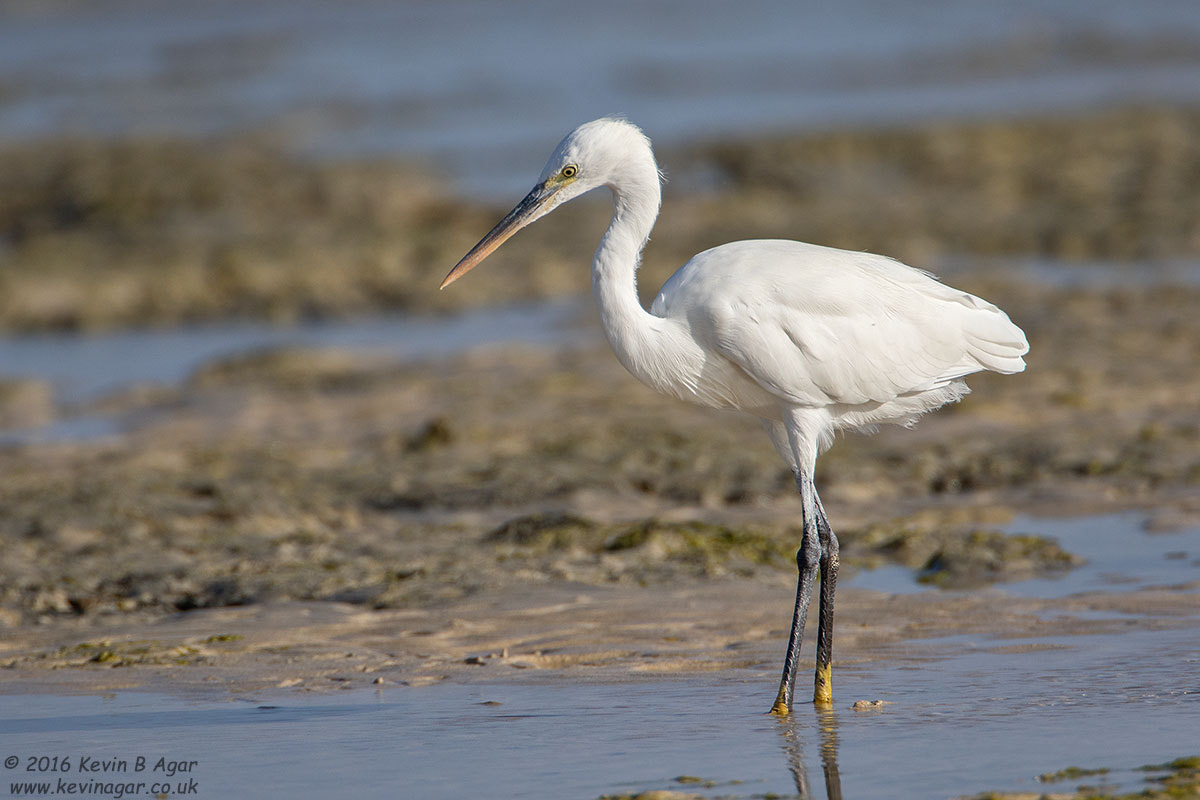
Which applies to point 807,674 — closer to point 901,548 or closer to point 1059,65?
point 901,548

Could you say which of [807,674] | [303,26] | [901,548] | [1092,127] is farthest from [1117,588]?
[303,26]

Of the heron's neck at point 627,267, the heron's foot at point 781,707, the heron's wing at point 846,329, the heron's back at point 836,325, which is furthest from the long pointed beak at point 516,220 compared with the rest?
the heron's foot at point 781,707

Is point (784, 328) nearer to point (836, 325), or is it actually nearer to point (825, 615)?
point (836, 325)

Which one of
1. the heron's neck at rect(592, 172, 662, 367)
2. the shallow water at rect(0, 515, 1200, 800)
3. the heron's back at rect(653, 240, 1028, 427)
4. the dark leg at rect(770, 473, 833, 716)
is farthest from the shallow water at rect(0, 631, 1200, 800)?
the heron's neck at rect(592, 172, 662, 367)

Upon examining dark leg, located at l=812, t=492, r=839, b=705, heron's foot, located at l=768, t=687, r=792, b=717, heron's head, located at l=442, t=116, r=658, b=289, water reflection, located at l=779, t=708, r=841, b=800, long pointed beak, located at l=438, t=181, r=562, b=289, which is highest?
heron's head, located at l=442, t=116, r=658, b=289

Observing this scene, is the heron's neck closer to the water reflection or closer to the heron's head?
the heron's head

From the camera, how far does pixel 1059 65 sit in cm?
2991

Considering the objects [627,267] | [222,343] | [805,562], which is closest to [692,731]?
[805,562]

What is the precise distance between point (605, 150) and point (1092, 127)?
15.9m

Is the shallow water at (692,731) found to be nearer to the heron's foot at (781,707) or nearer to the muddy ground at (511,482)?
the heron's foot at (781,707)

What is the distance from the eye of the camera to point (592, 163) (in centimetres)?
590

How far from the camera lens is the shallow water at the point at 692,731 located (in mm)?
4715

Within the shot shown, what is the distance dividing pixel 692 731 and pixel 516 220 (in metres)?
2.13

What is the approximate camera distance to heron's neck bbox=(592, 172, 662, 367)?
5676 mm
